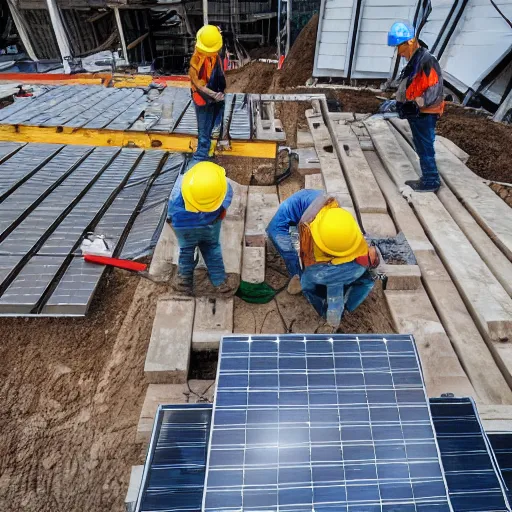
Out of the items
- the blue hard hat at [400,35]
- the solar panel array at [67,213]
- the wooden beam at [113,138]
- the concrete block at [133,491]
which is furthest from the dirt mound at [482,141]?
the concrete block at [133,491]

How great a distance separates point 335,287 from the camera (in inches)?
145

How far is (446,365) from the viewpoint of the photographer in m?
3.66

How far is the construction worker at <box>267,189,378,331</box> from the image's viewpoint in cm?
341

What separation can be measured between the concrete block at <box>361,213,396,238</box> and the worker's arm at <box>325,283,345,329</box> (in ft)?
5.13

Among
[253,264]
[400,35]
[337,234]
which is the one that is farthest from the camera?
[400,35]

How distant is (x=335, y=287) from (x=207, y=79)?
3.49 m

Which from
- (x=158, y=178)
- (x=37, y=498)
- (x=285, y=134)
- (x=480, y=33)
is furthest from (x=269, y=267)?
(x=480, y=33)

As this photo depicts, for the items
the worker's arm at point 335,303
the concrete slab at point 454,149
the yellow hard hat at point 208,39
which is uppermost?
the yellow hard hat at point 208,39

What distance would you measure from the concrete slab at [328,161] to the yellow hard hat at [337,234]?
2.11 metres

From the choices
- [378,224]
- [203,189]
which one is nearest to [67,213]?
[203,189]

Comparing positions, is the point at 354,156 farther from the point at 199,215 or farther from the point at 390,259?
the point at 199,215

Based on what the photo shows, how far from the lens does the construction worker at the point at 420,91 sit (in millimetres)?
5141

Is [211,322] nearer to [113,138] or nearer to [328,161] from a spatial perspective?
[328,161]

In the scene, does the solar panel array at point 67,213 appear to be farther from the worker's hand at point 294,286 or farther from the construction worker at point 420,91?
the construction worker at point 420,91
